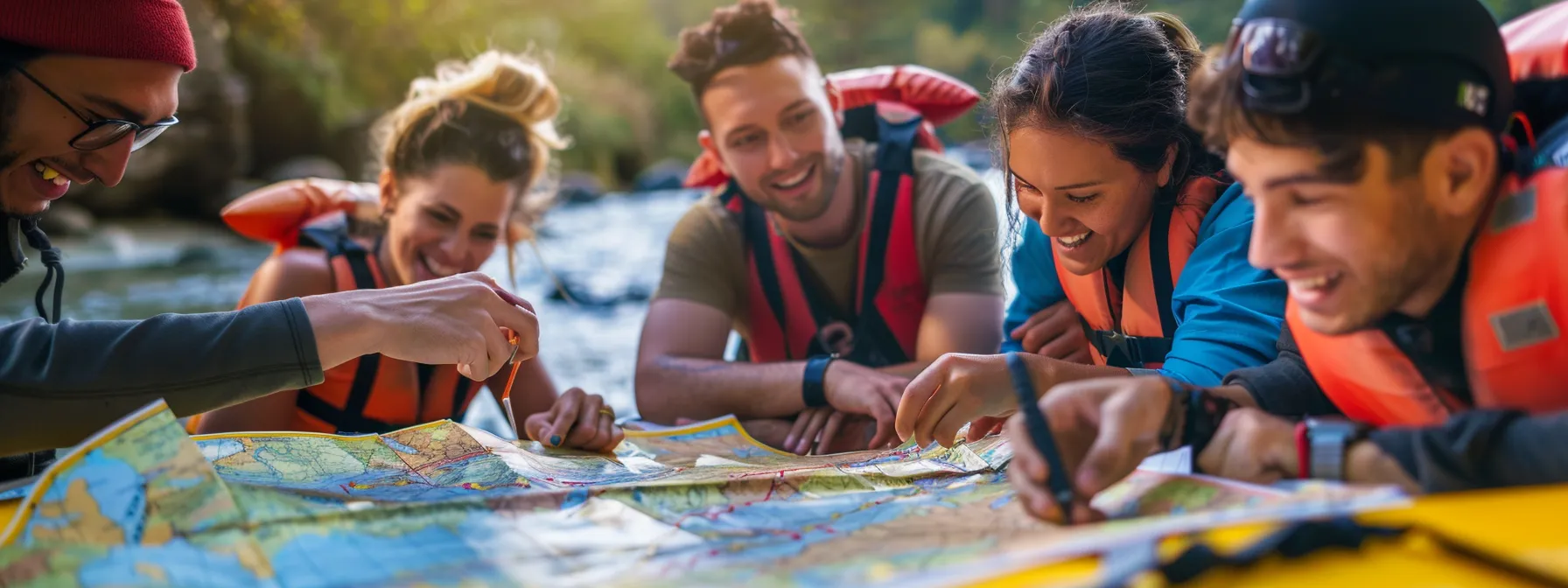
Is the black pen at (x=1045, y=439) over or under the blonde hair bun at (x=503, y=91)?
under

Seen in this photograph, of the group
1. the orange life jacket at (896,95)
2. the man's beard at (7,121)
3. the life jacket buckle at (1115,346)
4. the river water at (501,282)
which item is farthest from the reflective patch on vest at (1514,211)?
the river water at (501,282)

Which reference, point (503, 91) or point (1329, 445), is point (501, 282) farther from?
point (1329, 445)

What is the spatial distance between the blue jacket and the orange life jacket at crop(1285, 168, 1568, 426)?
327 millimetres

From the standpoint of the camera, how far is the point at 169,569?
108 cm

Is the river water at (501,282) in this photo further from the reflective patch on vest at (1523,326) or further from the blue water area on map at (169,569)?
the reflective patch on vest at (1523,326)

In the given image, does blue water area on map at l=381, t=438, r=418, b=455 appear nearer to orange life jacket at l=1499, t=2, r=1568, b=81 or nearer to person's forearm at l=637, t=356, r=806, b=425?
person's forearm at l=637, t=356, r=806, b=425

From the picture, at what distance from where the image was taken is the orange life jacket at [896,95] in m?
3.21

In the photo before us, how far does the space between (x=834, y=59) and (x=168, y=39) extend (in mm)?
17186

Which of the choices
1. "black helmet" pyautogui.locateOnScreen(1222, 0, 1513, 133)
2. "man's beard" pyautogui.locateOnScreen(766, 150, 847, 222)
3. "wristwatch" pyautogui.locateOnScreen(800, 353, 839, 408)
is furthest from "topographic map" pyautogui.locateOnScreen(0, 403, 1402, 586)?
"man's beard" pyautogui.locateOnScreen(766, 150, 847, 222)

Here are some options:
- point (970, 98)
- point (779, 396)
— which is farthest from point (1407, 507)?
point (970, 98)

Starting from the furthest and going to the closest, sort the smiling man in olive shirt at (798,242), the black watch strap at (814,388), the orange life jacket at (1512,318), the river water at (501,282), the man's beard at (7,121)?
the river water at (501,282) → the smiling man in olive shirt at (798,242) → the black watch strap at (814,388) → the man's beard at (7,121) → the orange life jacket at (1512,318)

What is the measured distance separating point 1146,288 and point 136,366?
1508mm

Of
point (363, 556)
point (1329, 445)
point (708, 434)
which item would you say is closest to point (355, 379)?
point (708, 434)

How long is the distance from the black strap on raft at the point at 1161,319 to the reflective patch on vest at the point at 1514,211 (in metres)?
0.69
